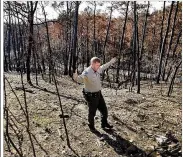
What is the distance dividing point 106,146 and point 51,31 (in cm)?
3990

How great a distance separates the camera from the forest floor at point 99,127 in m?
5.48

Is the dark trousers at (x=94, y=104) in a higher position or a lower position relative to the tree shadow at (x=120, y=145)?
higher

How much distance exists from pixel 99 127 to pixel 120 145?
0.98 m

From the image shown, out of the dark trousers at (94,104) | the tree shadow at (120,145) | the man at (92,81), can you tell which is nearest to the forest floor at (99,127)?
the tree shadow at (120,145)

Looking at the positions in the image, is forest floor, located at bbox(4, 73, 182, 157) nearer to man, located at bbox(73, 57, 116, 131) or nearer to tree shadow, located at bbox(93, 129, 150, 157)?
tree shadow, located at bbox(93, 129, 150, 157)

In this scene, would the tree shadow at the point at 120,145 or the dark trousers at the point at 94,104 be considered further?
the dark trousers at the point at 94,104

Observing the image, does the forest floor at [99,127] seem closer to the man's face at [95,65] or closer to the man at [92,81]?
the man at [92,81]

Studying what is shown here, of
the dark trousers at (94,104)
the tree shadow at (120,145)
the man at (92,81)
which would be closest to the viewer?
the tree shadow at (120,145)

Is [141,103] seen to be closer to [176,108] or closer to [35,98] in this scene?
[176,108]

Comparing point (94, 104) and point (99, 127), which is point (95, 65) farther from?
point (99, 127)

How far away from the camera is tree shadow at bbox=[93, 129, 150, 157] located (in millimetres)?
5401

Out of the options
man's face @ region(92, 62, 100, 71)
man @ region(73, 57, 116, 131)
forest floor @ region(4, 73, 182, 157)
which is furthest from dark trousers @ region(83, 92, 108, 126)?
man's face @ region(92, 62, 100, 71)

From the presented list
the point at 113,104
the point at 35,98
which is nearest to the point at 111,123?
the point at 113,104

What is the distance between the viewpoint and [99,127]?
6586mm
